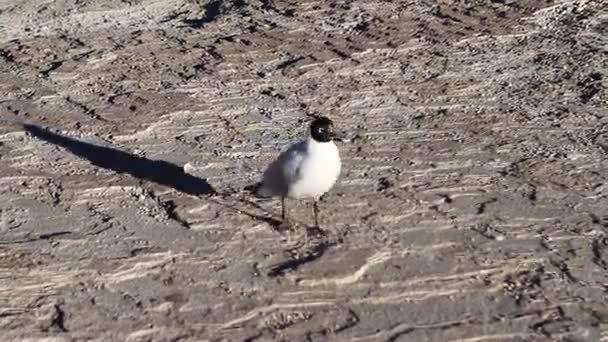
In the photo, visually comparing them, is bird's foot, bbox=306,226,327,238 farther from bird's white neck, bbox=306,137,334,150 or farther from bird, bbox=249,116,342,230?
bird's white neck, bbox=306,137,334,150

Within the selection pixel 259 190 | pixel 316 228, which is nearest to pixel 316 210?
pixel 316 228

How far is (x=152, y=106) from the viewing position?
7.29 meters

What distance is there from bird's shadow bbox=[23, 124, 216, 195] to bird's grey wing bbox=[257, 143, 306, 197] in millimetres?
567

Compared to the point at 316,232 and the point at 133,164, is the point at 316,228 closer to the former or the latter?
the point at 316,232

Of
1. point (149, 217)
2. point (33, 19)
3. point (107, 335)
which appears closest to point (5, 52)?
point (33, 19)

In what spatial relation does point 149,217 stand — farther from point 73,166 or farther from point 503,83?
point 503,83

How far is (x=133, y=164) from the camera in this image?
6.52 m

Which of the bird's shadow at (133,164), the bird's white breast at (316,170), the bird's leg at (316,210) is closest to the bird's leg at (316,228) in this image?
the bird's leg at (316,210)

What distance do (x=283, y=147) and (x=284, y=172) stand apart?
1182mm

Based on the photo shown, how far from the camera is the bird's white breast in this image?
17.9 ft

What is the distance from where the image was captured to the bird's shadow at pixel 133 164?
6249 mm

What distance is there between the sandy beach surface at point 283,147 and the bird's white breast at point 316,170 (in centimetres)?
27

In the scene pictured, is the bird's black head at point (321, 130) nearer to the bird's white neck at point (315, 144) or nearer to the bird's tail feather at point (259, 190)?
the bird's white neck at point (315, 144)

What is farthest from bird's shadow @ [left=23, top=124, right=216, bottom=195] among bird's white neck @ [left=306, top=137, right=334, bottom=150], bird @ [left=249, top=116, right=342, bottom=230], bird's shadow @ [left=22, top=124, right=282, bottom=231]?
bird's white neck @ [left=306, top=137, right=334, bottom=150]
